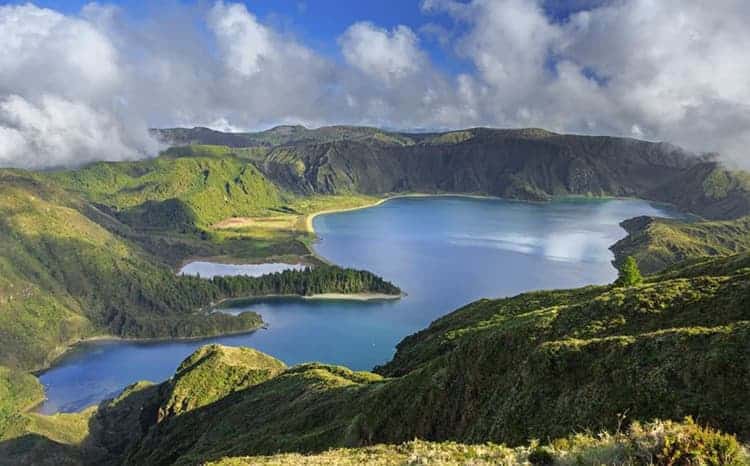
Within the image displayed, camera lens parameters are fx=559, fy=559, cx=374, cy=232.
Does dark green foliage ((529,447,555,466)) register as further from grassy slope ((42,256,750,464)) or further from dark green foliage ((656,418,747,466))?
grassy slope ((42,256,750,464))

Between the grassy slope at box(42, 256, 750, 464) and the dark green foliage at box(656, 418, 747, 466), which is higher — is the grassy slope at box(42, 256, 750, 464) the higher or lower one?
the lower one

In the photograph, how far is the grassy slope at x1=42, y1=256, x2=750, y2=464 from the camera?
26.4 meters

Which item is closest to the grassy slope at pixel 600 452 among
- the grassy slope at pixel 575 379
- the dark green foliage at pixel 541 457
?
the dark green foliage at pixel 541 457

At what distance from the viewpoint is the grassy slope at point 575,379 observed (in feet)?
86.6

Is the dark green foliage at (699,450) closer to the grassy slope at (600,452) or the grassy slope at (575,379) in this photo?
the grassy slope at (600,452)

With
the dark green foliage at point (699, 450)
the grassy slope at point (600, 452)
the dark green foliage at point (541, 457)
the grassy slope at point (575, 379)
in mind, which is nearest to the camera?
the dark green foliage at point (699, 450)

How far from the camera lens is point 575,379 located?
31.8 metres

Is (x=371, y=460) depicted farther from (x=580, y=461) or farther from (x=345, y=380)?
(x=345, y=380)

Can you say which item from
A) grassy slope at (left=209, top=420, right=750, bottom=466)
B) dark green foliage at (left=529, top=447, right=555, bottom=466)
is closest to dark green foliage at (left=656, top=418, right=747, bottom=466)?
grassy slope at (left=209, top=420, right=750, bottom=466)

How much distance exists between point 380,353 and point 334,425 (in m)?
132

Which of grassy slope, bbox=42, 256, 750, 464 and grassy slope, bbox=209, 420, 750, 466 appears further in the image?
grassy slope, bbox=42, 256, 750, 464

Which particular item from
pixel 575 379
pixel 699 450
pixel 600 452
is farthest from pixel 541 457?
pixel 575 379

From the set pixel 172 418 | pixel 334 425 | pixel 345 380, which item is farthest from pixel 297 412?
pixel 172 418

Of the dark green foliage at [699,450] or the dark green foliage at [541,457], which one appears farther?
the dark green foliage at [541,457]
